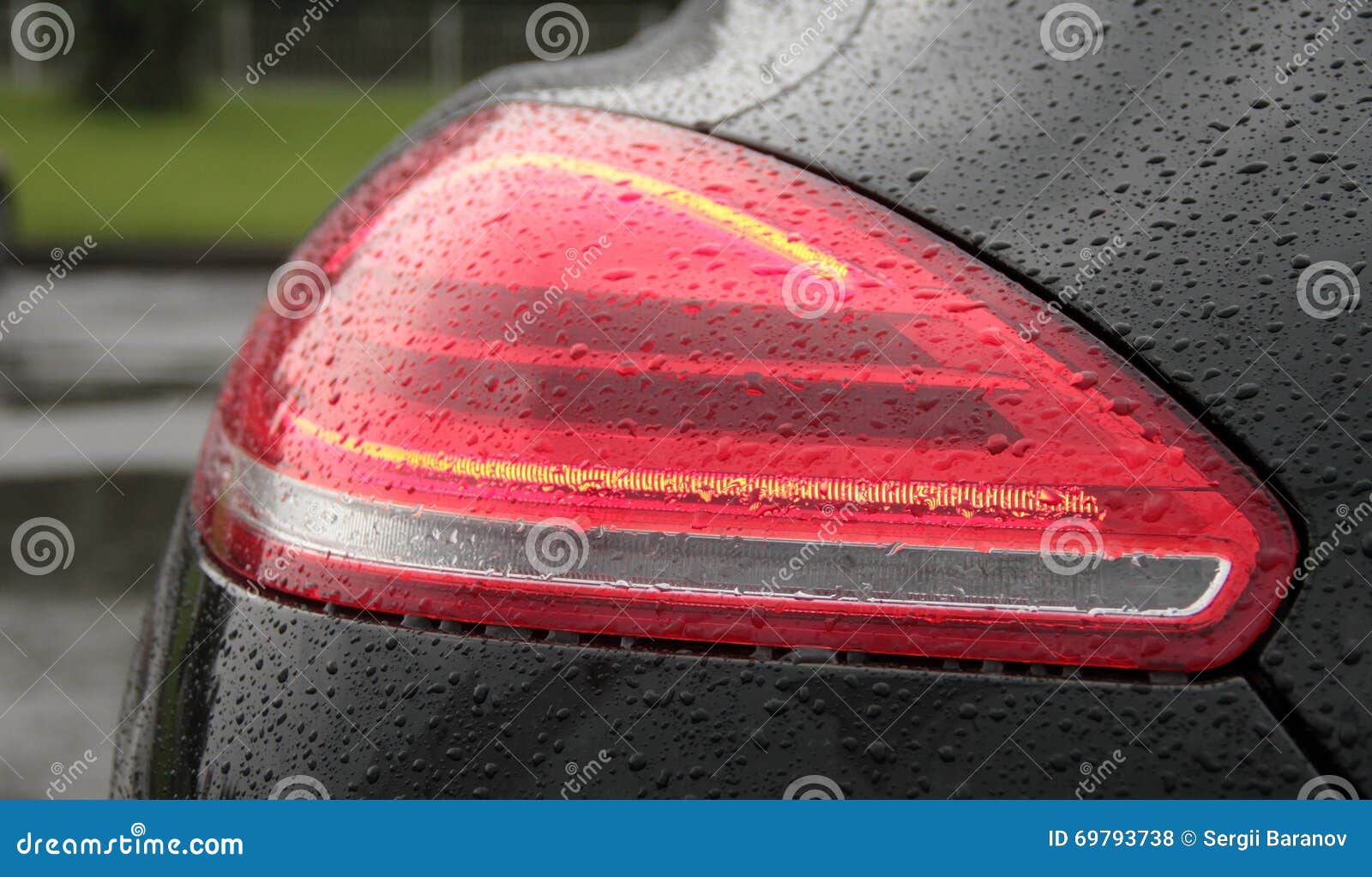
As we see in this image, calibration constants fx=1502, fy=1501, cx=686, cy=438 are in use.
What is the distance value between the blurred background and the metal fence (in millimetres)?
70

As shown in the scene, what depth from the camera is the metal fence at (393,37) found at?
4034 cm

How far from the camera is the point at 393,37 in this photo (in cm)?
4088

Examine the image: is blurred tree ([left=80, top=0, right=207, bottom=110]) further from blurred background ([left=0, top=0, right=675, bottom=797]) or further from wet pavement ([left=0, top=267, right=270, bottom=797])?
wet pavement ([left=0, top=267, right=270, bottom=797])

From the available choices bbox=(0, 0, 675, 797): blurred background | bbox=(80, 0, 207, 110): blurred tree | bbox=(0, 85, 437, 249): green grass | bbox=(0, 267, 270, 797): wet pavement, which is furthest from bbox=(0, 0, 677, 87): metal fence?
bbox=(0, 267, 270, 797): wet pavement

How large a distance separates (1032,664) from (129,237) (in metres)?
17.4

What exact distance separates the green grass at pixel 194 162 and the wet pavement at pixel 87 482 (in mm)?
4183

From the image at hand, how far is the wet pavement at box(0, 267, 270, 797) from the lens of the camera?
413cm

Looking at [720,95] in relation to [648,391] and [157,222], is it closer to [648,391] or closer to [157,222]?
[648,391]

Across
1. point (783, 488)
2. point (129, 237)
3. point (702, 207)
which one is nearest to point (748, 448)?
point (783, 488)

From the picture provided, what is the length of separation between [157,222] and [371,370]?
722 inches

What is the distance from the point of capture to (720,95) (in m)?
1.35

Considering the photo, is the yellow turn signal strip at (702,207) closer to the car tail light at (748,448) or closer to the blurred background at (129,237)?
the car tail light at (748,448)

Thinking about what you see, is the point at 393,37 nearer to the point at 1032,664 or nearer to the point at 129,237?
the point at 129,237

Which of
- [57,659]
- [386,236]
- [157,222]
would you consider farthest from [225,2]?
[386,236]
